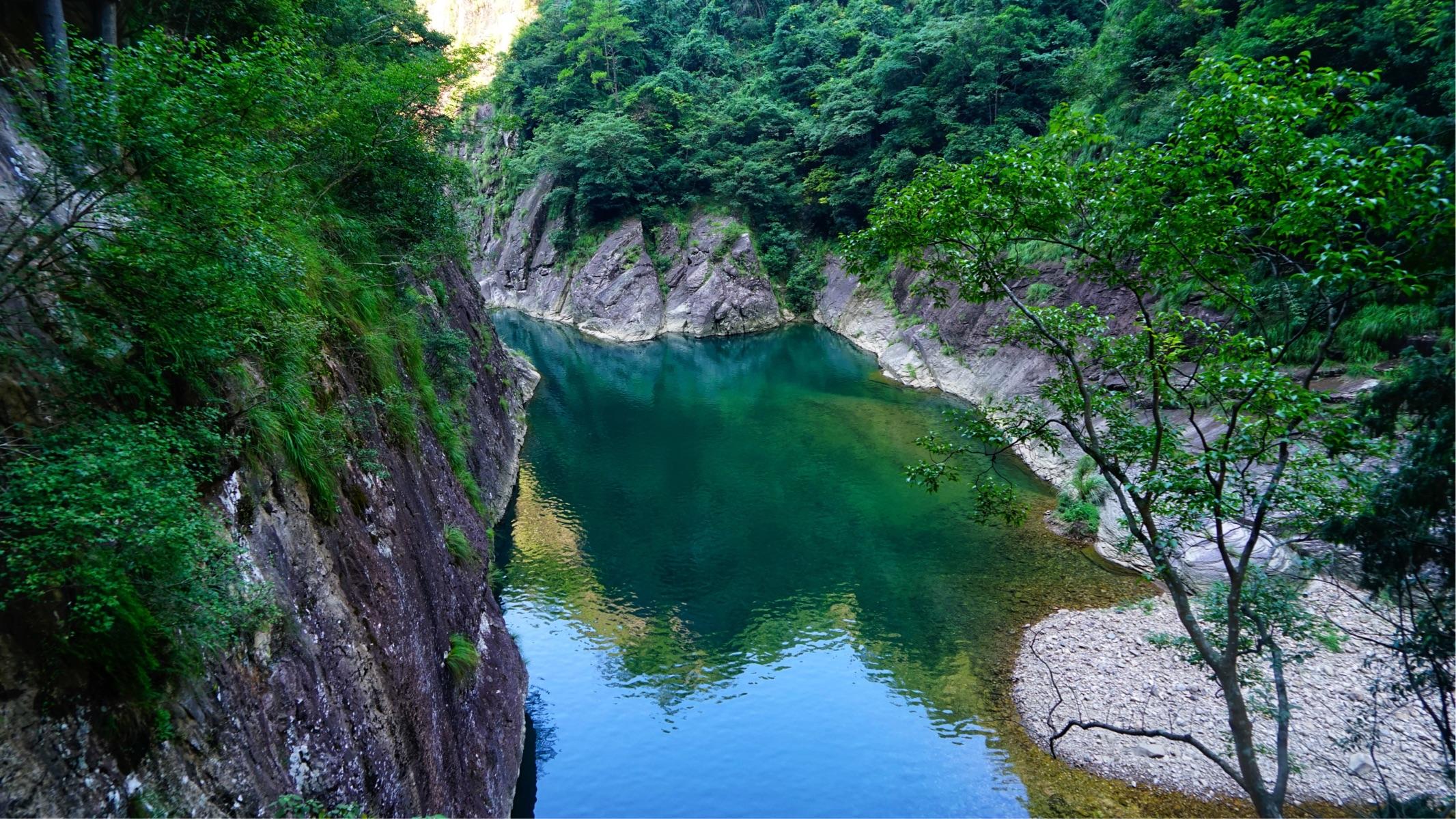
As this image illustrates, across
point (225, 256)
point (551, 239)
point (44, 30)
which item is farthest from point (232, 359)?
point (551, 239)

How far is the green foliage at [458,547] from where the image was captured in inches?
465

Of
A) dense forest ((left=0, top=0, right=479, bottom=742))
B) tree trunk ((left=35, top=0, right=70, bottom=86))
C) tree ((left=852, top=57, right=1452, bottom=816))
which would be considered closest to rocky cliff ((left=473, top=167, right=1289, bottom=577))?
tree ((left=852, top=57, right=1452, bottom=816))

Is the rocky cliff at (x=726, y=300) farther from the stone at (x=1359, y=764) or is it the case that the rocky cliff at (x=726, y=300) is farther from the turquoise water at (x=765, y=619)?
the stone at (x=1359, y=764)

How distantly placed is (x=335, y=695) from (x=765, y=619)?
10944 millimetres

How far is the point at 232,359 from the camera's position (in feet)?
20.6

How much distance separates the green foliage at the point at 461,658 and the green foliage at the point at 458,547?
1775mm

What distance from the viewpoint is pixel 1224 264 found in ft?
22.2

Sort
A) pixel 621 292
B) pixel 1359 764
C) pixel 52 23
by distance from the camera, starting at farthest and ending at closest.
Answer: pixel 621 292, pixel 1359 764, pixel 52 23

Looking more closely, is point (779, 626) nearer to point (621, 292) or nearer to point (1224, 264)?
point (1224, 264)

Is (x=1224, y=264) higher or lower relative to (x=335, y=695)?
higher

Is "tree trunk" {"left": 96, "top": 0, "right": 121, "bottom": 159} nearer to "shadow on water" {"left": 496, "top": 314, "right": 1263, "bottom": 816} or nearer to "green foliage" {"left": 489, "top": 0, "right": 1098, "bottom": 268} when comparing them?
"shadow on water" {"left": 496, "top": 314, "right": 1263, "bottom": 816}

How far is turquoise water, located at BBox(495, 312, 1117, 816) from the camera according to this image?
11734 mm

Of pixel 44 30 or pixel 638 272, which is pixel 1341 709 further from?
pixel 638 272

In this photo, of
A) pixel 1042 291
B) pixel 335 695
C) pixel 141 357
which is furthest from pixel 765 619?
pixel 1042 291
